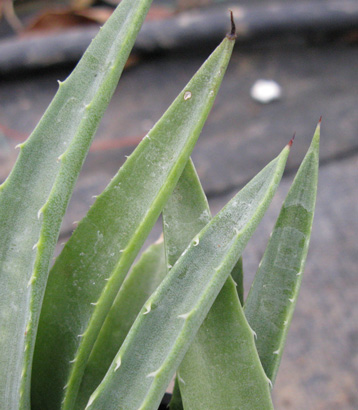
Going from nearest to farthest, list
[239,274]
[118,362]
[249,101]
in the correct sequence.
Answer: [118,362]
[239,274]
[249,101]

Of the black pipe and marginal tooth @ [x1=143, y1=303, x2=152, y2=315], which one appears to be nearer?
marginal tooth @ [x1=143, y1=303, x2=152, y2=315]

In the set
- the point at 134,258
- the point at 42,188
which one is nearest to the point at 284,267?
the point at 134,258

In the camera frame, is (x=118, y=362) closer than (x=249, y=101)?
Yes

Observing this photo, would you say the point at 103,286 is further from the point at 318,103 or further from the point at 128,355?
the point at 318,103

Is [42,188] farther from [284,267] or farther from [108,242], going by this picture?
[284,267]

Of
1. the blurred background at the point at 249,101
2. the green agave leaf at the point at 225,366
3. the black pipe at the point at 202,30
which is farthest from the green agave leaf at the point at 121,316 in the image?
the black pipe at the point at 202,30

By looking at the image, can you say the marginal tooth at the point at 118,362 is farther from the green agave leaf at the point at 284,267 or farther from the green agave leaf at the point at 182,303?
the green agave leaf at the point at 284,267

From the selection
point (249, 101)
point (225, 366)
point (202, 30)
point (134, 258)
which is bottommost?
point (225, 366)

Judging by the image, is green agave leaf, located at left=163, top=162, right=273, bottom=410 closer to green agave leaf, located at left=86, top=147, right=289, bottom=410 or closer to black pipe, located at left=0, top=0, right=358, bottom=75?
green agave leaf, located at left=86, top=147, right=289, bottom=410

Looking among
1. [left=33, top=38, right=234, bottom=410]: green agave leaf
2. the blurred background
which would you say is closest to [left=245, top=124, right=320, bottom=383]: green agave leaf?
[left=33, top=38, right=234, bottom=410]: green agave leaf
